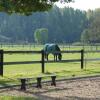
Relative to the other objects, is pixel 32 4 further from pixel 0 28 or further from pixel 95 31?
pixel 0 28

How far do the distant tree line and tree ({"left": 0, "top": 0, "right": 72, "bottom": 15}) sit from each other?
154371 millimetres

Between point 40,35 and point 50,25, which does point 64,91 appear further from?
point 50,25

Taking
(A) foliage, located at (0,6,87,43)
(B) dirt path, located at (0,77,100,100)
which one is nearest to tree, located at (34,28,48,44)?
(A) foliage, located at (0,6,87,43)

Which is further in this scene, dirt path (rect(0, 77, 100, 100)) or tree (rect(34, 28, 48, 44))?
tree (rect(34, 28, 48, 44))

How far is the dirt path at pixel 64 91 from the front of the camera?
13376 mm

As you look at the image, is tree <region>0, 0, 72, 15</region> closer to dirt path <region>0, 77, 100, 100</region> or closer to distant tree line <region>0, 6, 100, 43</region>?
dirt path <region>0, 77, 100, 100</region>

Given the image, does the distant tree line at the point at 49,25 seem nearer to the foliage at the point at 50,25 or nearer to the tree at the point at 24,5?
the foliage at the point at 50,25

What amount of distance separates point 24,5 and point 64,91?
12.3 feet

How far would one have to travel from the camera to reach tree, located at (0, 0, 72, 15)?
14.7 m

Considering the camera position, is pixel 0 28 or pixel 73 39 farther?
pixel 0 28

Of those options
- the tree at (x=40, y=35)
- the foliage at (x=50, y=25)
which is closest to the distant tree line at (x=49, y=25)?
the foliage at (x=50, y=25)

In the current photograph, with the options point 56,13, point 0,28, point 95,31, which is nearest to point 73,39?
point 56,13

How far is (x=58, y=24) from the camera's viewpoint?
Result: 180250mm

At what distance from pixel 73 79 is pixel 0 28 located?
173m
